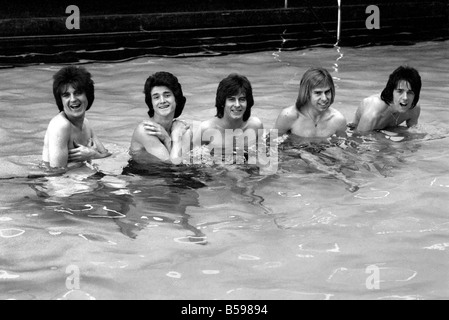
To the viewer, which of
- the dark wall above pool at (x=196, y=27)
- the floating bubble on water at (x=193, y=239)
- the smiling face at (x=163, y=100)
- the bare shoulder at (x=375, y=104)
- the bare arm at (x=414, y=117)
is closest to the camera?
the floating bubble on water at (x=193, y=239)

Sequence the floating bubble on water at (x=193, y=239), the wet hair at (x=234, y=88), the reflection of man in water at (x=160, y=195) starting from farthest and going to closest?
1. the wet hair at (x=234, y=88)
2. the reflection of man in water at (x=160, y=195)
3. the floating bubble on water at (x=193, y=239)

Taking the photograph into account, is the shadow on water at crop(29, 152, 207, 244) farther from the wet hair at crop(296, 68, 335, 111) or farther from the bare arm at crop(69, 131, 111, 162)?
the wet hair at crop(296, 68, 335, 111)

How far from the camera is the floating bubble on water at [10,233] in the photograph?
501 centimetres

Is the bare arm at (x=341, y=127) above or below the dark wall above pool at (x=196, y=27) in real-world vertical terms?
below

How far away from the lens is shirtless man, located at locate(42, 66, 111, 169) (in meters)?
5.84

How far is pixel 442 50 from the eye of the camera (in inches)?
477

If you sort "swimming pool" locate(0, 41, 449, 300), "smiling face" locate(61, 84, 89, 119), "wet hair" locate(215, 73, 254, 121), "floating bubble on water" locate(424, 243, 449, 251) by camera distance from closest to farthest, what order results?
"swimming pool" locate(0, 41, 449, 300), "floating bubble on water" locate(424, 243, 449, 251), "smiling face" locate(61, 84, 89, 119), "wet hair" locate(215, 73, 254, 121)

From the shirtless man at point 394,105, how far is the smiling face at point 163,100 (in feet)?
7.08

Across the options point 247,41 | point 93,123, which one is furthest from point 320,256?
point 247,41

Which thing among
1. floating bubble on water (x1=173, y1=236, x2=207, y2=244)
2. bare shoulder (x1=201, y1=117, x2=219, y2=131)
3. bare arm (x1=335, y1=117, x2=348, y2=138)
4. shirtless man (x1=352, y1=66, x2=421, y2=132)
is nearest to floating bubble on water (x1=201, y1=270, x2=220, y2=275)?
floating bubble on water (x1=173, y1=236, x2=207, y2=244)

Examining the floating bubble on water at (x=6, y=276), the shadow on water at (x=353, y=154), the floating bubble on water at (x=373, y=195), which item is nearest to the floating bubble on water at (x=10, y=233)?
the floating bubble on water at (x=6, y=276)

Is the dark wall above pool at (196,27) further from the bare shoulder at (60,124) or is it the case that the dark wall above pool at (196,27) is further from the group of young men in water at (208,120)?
the bare shoulder at (60,124)

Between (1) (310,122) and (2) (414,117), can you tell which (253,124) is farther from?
(2) (414,117)
